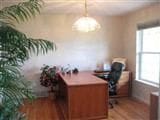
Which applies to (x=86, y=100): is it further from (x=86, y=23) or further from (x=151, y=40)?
(x=151, y=40)

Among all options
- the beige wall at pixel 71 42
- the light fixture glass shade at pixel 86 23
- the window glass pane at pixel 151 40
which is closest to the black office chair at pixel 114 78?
the window glass pane at pixel 151 40

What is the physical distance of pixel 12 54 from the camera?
151 cm

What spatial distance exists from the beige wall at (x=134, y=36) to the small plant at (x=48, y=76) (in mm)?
2083

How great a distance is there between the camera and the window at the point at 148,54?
169 inches

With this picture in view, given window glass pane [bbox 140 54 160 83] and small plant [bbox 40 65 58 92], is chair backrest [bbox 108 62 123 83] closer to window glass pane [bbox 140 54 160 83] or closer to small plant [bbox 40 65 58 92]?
window glass pane [bbox 140 54 160 83]

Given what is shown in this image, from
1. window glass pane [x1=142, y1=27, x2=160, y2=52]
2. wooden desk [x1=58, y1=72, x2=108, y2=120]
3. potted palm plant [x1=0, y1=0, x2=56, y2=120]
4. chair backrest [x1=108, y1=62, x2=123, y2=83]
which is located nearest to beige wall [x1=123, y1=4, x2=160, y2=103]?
window glass pane [x1=142, y1=27, x2=160, y2=52]

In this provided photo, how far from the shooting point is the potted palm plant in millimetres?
1454

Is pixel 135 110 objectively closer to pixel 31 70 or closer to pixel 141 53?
pixel 141 53

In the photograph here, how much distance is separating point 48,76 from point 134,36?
250cm

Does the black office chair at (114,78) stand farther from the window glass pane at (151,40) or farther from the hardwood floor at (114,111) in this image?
the window glass pane at (151,40)

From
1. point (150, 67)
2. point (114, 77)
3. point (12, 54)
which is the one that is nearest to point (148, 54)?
point (150, 67)

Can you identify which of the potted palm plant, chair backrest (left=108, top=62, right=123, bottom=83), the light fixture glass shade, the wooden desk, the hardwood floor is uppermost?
the light fixture glass shade

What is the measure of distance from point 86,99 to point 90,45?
2284mm

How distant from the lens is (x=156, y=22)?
13.3 feet
